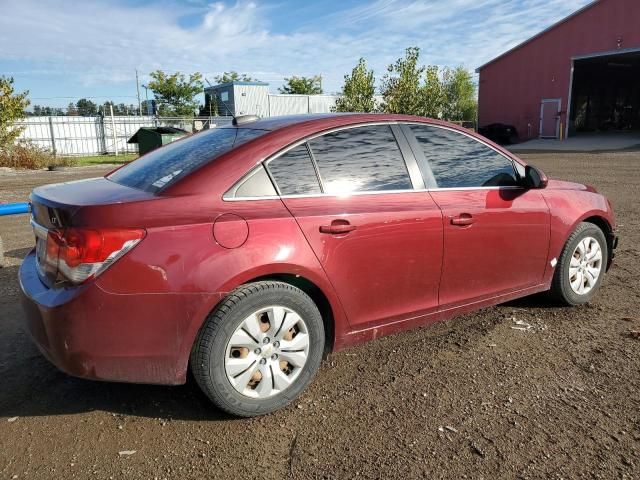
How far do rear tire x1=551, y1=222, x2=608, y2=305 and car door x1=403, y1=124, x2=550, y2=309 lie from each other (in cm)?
35

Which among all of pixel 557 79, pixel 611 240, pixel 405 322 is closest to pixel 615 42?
pixel 557 79

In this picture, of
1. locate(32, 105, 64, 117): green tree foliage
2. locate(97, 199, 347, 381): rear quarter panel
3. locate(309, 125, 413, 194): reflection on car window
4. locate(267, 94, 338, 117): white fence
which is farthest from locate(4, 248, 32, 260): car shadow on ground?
locate(267, 94, 338, 117): white fence

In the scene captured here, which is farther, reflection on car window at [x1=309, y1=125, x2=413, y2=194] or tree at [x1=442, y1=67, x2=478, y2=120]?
tree at [x1=442, y1=67, x2=478, y2=120]

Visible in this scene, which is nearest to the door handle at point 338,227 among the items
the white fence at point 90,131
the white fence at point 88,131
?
the white fence at point 90,131

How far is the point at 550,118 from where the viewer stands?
33219 millimetres

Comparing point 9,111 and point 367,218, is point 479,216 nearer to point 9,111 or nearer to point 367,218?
point 367,218

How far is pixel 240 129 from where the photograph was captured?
3.40 meters

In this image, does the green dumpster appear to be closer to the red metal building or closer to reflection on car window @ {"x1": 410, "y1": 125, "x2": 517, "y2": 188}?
reflection on car window @ {"x1": 410, "y1": 125, "x2": 517, "y2": 188}

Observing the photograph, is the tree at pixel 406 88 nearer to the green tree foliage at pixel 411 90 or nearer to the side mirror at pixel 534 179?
the green tree foliage at pixel 411 90

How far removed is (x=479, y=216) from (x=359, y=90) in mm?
24950

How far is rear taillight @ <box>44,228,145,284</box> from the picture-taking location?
8.04 feet

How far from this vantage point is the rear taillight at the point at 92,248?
2449mm

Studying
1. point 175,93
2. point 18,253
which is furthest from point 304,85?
point 18,253

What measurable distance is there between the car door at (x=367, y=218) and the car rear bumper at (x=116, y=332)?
0.81 m
